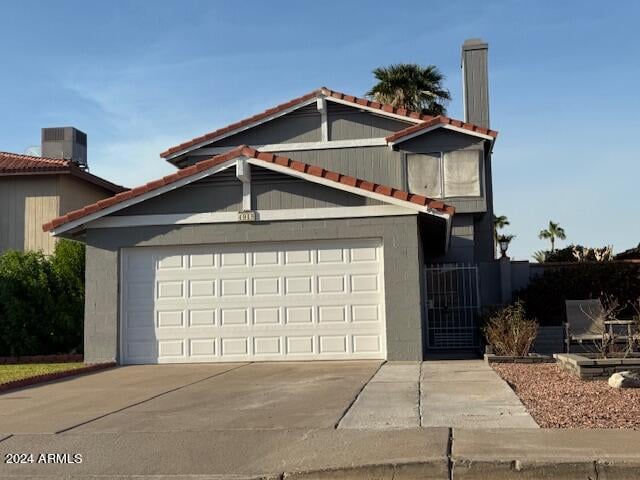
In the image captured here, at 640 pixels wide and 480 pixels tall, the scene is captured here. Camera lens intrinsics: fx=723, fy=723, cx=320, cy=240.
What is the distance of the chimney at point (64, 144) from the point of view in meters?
25.6

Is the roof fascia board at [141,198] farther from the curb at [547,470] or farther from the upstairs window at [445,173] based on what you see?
the curb at [547,470]

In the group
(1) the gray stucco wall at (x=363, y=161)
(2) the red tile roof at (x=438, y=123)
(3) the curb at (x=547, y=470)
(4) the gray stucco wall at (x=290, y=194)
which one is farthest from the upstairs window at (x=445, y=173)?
(3) the curb at (x=547, y=470)

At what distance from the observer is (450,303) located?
57.4 ft

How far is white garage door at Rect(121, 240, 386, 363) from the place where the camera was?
13.3m

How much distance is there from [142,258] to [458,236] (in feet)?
29.0

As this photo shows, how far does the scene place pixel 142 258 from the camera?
45.5 feet

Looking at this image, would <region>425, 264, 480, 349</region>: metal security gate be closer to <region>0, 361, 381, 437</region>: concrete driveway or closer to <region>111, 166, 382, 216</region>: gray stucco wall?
<region>111, 166, 382, 216</region>: gray stucco wall

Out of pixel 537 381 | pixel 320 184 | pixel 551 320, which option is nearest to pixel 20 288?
pixel 320 184

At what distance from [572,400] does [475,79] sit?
49.4ft

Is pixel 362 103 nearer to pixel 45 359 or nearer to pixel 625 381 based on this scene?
pixel 45 359

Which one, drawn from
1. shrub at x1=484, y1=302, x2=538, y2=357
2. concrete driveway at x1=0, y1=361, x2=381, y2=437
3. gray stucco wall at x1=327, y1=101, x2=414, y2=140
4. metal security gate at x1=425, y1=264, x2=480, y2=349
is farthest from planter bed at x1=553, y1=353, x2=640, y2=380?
gray stucco wall at x1=327, y1=101, x2=414, y2=140

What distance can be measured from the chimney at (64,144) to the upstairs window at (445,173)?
12729 mm

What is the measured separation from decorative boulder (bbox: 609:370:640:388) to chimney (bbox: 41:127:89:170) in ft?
68.2

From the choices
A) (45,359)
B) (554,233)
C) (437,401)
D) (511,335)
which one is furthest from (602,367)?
(554,233)
